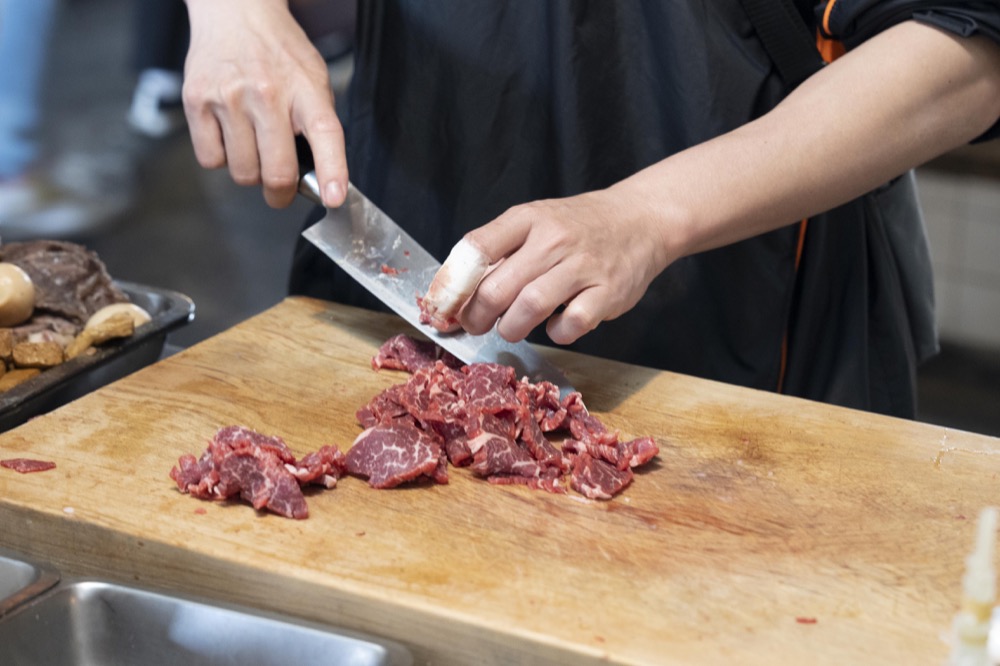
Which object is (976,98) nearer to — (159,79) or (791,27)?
(791,27)

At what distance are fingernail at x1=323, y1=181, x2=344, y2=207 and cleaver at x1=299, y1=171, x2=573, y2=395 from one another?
0.21 feet

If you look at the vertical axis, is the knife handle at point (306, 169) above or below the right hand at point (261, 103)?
below

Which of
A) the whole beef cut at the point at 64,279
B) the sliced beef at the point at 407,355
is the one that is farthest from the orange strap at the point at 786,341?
the whole beef cut at the point at 64,279

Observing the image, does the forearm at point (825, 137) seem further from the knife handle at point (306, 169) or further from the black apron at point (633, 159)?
the knife handle at point (306, 169)

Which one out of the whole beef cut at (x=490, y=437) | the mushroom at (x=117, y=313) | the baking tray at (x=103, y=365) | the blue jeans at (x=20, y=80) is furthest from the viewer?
the blue jeans at (x=20, y=80)

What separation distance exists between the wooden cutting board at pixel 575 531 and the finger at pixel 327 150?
34 cm

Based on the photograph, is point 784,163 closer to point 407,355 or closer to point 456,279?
point 456,279

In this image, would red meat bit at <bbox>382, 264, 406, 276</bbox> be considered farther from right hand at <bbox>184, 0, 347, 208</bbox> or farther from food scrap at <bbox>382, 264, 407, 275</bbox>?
right hand at <bbox>184, 0, 347, 208</bbox>

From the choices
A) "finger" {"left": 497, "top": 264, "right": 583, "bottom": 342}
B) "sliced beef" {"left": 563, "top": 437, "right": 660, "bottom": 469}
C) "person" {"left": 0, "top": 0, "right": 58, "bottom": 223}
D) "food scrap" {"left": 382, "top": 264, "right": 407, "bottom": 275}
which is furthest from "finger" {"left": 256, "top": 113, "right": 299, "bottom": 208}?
"person" {"left": 0, "top": 0, "right": 58, "bottom": 223}

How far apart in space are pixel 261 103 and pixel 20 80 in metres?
4.85

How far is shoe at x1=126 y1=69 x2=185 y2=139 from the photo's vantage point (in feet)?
21.2

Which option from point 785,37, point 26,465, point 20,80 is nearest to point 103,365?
point 26,465

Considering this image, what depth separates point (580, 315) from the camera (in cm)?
179

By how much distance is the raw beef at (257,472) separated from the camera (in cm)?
157
